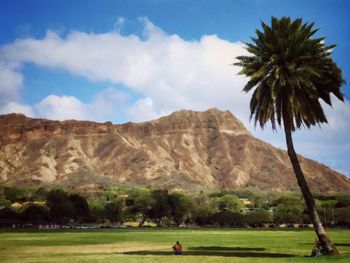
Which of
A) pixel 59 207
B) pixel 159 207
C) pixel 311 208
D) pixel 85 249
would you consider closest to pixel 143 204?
pixel 159 207

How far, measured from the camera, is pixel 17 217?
550ft

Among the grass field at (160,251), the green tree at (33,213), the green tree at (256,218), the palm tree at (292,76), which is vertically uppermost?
Answer: the palm tree at (292,76)

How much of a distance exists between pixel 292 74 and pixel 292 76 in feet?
0.84

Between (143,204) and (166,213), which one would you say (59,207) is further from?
(166,213)

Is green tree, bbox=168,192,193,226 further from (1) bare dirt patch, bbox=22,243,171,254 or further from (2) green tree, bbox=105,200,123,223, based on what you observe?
(1) bare dirt patch, bbox=22,243,171,254

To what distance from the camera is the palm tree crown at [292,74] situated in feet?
139

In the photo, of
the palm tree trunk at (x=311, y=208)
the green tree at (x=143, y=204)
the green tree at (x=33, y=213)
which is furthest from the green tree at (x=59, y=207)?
the palm tree trunk at (x=311, y=208)

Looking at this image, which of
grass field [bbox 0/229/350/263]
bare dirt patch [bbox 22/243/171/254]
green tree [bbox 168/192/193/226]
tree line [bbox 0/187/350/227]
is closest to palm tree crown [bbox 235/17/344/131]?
grass field [bbox 0/229/350/263]

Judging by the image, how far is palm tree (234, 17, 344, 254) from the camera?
42219 mm

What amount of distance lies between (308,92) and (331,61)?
3814 millimetres

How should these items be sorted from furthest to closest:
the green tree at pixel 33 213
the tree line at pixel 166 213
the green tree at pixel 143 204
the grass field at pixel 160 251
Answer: the green tree at pixel 143 204, the green tree at pixel 33 213, the tree line at pixel 166 213, the grass field at pixel 160 251

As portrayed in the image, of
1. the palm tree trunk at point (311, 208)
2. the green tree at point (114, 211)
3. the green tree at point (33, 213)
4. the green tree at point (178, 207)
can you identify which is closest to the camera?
the palm tree trunk at point (311, 208)

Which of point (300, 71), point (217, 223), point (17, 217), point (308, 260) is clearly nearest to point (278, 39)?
point (300, 71)

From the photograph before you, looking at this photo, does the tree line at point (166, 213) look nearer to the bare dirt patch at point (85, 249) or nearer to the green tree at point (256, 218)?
the green tree at point (256, 218)
